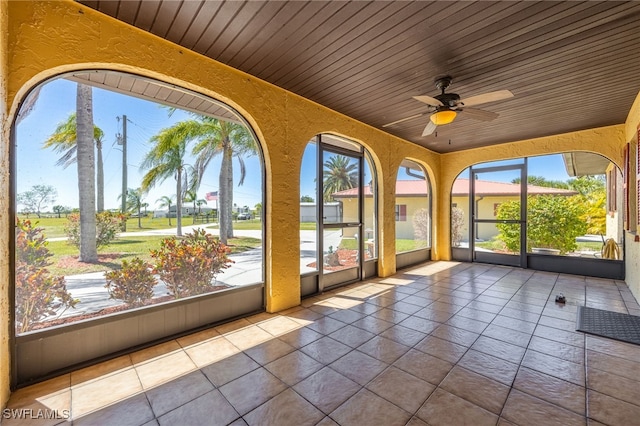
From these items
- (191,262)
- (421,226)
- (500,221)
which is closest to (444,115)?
(191,262)

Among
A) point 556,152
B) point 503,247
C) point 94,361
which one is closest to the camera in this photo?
point 94,361

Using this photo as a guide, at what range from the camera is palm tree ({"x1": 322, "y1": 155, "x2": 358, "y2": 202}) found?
426cm

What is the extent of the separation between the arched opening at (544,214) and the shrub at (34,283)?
698 centimetres

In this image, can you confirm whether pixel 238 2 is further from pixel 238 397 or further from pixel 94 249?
pixel 238 397

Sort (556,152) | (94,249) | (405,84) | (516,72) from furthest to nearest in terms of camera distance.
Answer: (556,152)
(405,84)
(516,72)
(94,249)

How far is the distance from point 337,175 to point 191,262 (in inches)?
99.9

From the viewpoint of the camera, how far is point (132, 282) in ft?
8.45

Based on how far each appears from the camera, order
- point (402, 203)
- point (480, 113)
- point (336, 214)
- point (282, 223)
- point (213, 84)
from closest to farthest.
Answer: point (213, 84) → point (480, 113) → point (282, 223) → point (336, 214) → point (402, 203)

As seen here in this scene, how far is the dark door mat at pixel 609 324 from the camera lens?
2646mm

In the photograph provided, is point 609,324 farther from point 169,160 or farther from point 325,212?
point 169,160

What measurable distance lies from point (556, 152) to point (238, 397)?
6.55 metres

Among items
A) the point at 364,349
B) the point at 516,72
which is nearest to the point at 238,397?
the point at 364,349

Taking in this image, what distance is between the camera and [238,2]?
6.45ft

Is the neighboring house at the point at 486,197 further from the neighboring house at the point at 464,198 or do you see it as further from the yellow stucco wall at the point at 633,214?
the yellow stucco wall at the point at 633,214
